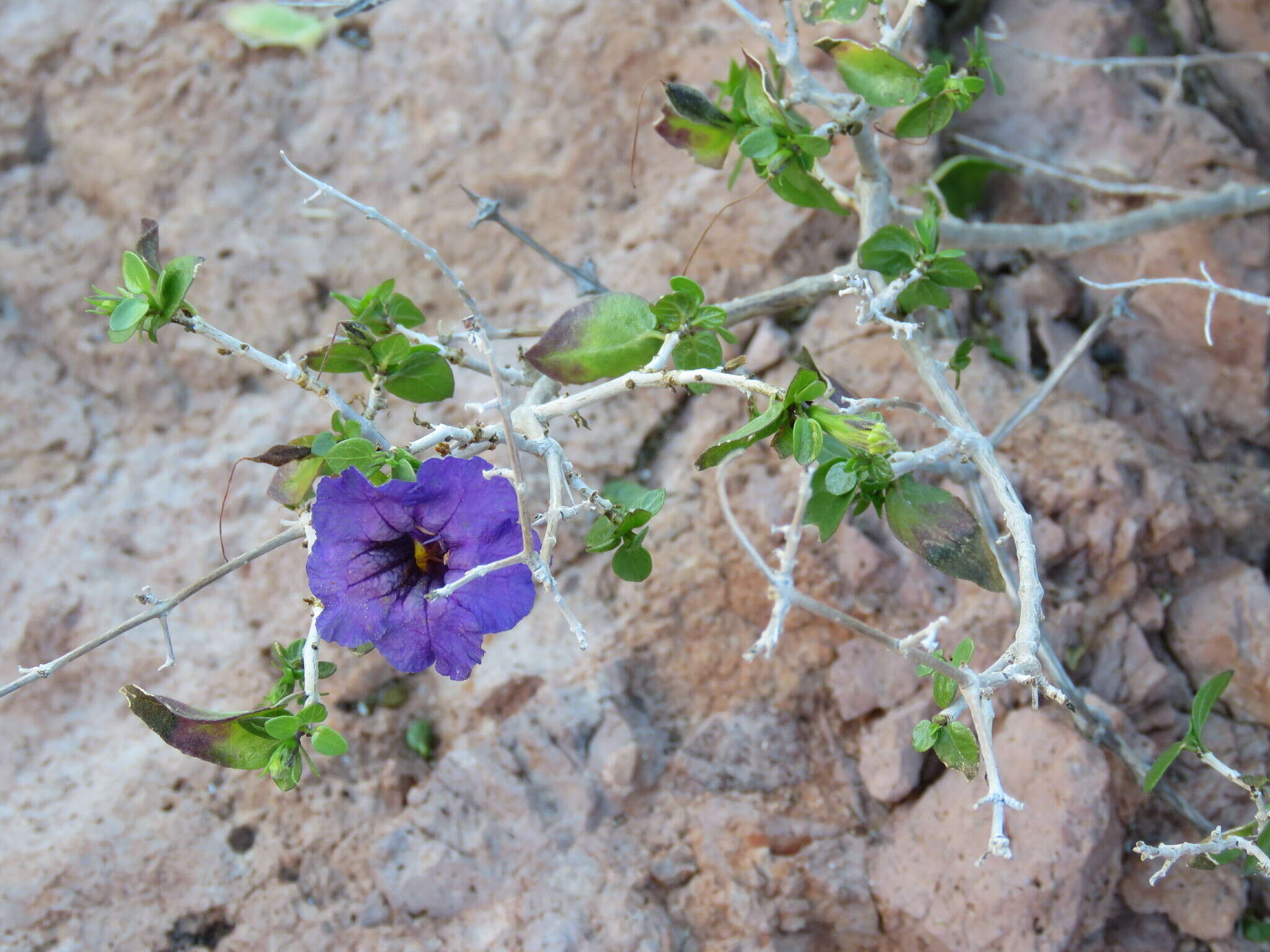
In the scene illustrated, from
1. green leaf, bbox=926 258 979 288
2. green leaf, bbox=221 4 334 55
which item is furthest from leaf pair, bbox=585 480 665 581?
green leaf, bbox=221 4 334 55

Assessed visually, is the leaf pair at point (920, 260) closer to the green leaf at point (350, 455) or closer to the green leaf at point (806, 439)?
the green leaf at point (806, 439)

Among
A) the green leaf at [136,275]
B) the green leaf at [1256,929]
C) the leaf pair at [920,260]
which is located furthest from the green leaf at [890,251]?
the green leaf at [1256,929]

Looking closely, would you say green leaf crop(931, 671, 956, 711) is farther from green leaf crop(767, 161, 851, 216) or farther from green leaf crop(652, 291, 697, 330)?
green leaf crop(767, 161, 851, 216)

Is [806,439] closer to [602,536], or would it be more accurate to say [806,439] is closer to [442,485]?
[602,536]

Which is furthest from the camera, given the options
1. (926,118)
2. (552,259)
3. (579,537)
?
(579,537)

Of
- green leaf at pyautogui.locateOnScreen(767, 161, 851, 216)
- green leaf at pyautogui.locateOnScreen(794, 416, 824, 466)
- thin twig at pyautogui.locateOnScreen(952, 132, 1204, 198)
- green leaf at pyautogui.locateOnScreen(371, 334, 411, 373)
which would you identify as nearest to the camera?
green leaf at pyautogui.locateOnScreen(794, 416, 824, 466)

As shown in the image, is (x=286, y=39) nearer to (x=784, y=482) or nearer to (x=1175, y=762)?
(x=784, y=482)

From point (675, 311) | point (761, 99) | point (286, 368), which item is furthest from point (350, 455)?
point (761, 99)
